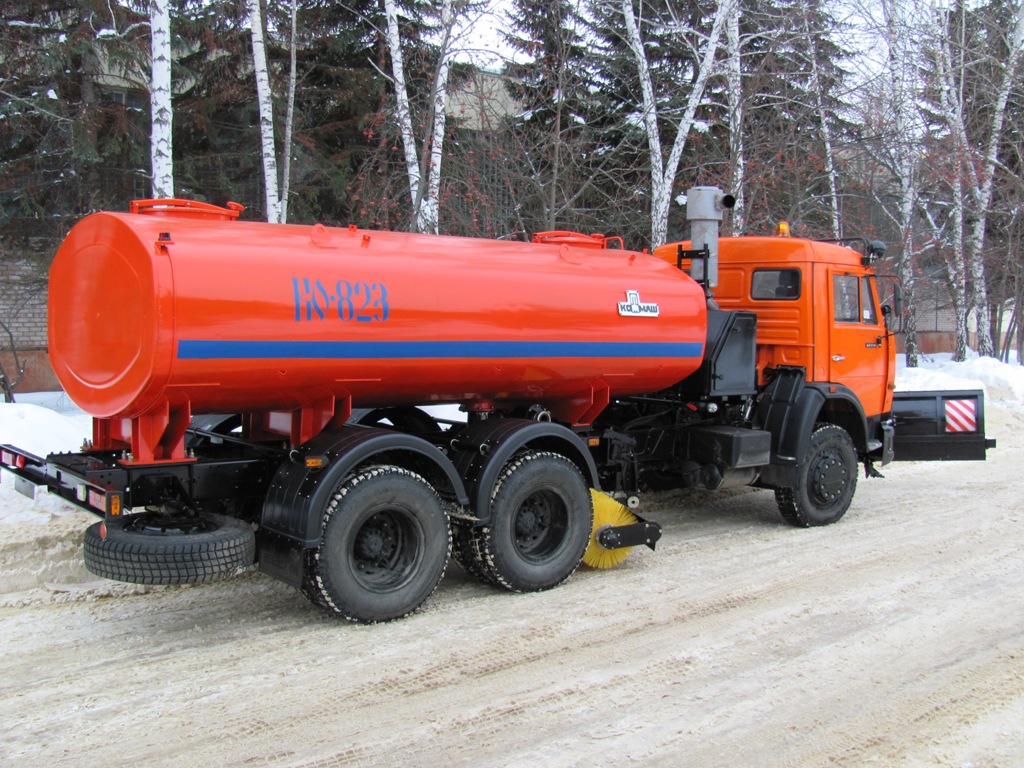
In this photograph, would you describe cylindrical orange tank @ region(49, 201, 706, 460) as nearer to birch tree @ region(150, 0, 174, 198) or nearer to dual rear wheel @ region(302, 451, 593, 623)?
dual rear wheel @ region(302, 451, 593, 623)

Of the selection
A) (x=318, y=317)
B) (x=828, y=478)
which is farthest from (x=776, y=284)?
(x=318, y=317)

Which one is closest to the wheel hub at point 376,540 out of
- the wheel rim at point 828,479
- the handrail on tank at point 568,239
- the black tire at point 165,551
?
the black tire at point 165,551

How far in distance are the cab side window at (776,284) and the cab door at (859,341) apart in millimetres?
354

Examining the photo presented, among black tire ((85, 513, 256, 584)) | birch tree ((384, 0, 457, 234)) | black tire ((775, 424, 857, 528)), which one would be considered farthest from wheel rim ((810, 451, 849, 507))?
birch tree ((384, 0, 457, 234))

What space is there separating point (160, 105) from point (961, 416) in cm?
971

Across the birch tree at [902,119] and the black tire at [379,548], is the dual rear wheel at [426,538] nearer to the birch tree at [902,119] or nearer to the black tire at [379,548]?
the black tire at [379,548]

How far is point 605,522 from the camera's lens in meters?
6.79

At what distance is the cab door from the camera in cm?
852

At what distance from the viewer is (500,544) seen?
6.09 metres

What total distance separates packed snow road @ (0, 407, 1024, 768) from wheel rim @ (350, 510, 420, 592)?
31 centimetres

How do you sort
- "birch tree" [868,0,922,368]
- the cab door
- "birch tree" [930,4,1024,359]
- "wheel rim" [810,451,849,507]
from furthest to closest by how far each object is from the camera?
"birch tree" [930,4,1024,359] < "birch tree" [868,0,922,368] < the cab door < "wheel rim" [810,451,849,507]

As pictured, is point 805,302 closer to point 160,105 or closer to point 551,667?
point 551,667

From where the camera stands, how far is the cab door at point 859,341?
27.9ft

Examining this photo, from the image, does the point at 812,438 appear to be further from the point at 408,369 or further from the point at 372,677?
the point at 372,677
